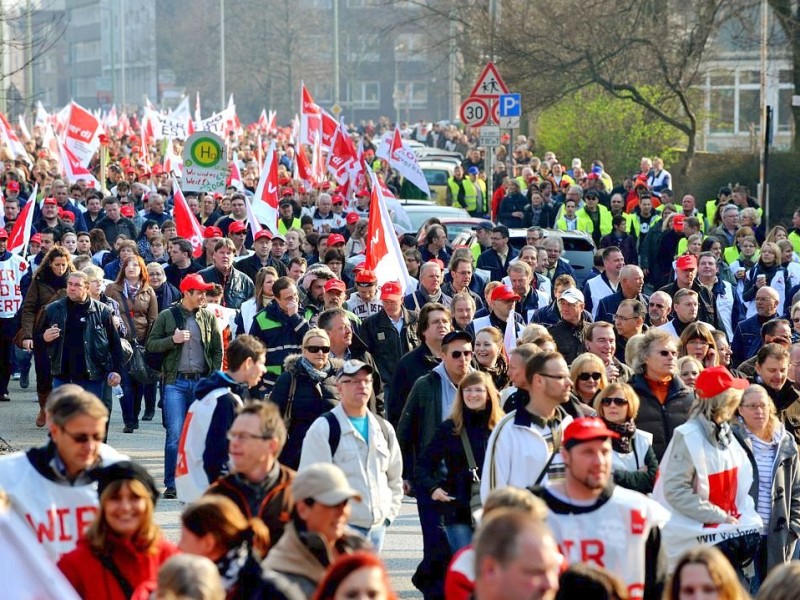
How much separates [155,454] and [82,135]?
16.0m

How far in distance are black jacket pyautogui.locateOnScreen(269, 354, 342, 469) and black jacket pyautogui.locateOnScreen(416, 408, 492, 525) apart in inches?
44.1

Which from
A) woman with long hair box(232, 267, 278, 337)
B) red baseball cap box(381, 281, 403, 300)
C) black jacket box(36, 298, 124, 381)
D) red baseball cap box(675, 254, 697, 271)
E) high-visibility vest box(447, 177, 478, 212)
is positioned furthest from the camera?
high-visibility vest box(447, 177, 478, 212)

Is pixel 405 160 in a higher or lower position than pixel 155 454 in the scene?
higher

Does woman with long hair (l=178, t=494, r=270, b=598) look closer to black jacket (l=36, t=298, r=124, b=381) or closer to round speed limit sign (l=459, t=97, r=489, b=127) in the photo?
black jacket (l=36, t=298, r=124, b=381)

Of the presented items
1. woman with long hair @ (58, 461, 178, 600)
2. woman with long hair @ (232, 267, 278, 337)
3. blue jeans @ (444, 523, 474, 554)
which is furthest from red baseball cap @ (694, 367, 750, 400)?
woman with long hair @ (232, 267, 278, 337)

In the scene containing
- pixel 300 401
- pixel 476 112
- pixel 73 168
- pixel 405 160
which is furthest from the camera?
pixel 73 168

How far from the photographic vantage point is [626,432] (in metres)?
8.28

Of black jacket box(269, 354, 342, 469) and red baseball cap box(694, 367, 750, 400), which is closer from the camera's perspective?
red baseball cap box(694, 367, 750, 400)

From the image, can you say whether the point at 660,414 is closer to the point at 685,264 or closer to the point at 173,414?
the point at 173,414

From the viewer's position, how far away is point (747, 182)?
33.2 meters

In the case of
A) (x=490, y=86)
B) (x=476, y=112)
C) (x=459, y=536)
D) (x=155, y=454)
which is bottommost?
(x=155, y=454)

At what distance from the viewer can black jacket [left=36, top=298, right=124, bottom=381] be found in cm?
1341

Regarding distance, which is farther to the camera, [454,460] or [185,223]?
[185,223]

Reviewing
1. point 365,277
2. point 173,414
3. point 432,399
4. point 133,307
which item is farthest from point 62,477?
point 133,307
